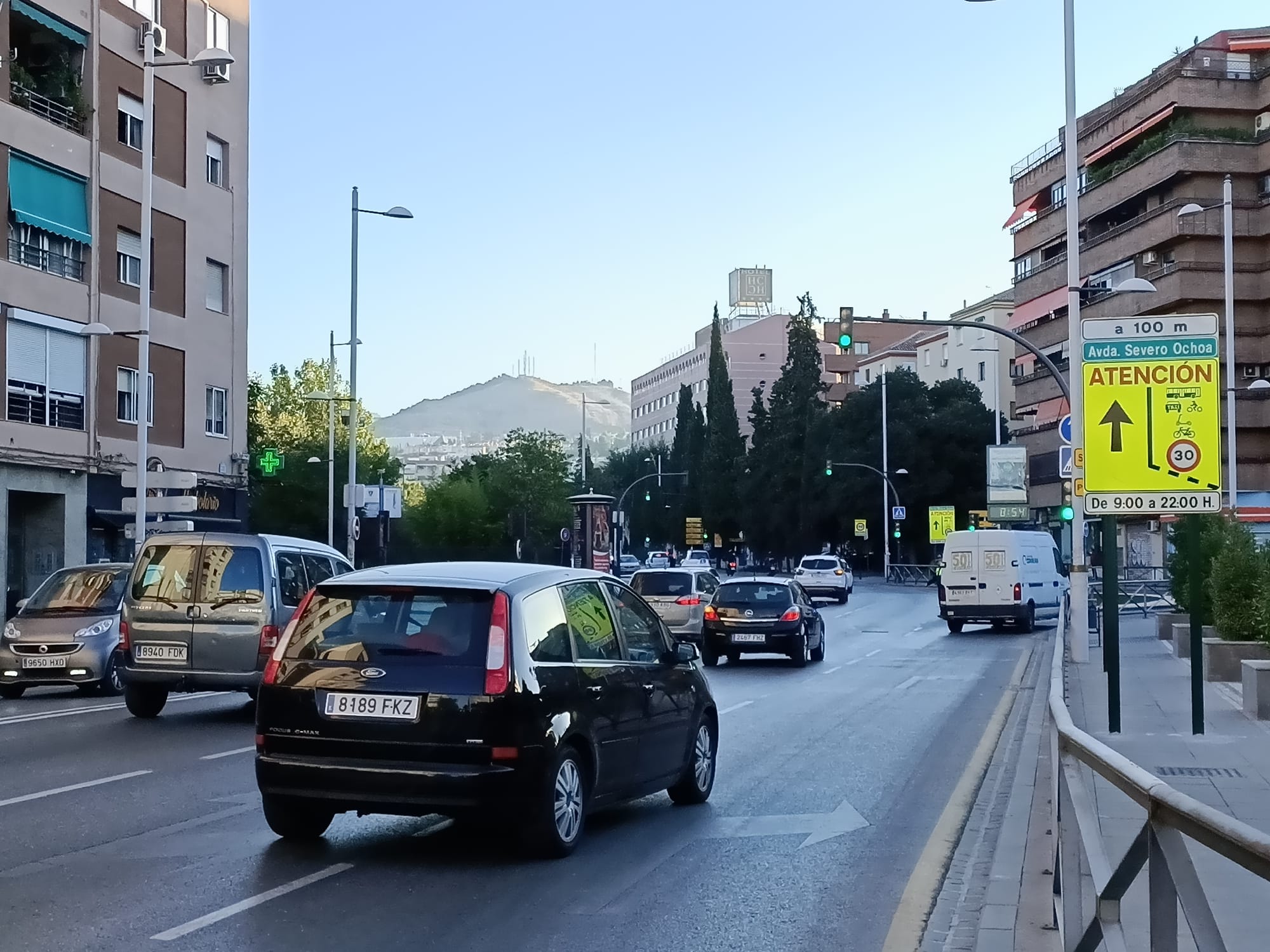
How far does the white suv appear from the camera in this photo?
176 feet

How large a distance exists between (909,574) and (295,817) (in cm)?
7262

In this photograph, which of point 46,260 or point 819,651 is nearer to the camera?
point 819,651

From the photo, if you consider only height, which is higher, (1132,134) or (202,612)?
(1132,134)

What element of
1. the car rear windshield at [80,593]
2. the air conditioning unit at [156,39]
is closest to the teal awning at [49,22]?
the air conditioning unit at [156,39]

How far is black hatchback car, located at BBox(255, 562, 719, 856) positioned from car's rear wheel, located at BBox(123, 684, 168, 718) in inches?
318

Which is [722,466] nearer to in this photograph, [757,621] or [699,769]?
[757,621]

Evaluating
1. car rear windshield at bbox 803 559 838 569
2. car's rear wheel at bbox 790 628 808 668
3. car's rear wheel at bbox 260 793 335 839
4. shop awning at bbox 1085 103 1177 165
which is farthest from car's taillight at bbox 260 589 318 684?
shop awning at bbox 1085 103 1177 165

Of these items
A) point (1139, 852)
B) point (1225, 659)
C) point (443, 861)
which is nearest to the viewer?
point (1139, 852)

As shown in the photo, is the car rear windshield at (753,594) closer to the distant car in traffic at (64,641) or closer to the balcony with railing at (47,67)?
the distant car in traffic at (64,641)

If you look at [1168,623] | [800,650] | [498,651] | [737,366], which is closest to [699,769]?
[498,651]

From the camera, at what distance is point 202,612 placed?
1602cm

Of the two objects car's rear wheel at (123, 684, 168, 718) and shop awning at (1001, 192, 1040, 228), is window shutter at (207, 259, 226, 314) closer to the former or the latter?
car's rear wheel at (123, 684, 168, 718)

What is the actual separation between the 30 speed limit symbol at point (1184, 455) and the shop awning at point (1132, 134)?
55.7 meters

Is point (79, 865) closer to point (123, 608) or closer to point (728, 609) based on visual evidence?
point (123, 608)
